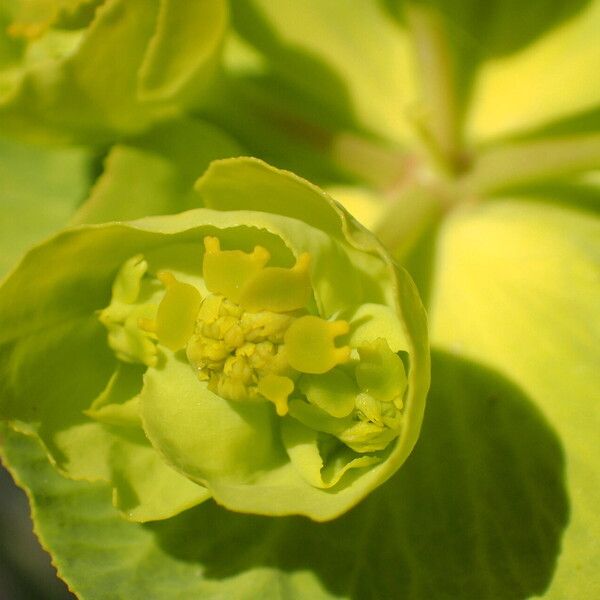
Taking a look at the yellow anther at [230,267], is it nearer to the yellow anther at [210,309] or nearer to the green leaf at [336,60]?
the yellow anther at [210,309]

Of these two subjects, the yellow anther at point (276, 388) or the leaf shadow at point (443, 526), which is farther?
the leaf shadow at point (443, 526)

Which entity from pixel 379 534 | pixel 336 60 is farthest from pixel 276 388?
pixel 336 60

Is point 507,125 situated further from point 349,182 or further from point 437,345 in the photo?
point 437,345

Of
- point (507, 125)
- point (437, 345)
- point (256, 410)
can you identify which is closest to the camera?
point (256, 410)

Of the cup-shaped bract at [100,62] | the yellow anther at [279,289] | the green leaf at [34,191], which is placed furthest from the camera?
the green leaf at [34,191]

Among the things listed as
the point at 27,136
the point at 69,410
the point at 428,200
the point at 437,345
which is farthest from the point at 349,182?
the point at 69,410

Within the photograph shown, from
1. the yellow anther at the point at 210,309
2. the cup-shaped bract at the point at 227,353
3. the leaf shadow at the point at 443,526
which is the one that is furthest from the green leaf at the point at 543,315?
the yellow anther at the point at 210,309

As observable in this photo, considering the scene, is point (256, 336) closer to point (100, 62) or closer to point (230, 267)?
point (230, 267)
